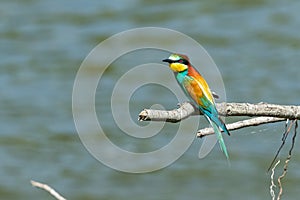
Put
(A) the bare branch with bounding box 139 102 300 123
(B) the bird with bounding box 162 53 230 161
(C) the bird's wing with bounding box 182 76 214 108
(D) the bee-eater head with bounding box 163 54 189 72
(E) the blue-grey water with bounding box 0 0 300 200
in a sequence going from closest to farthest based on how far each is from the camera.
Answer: (A) the bare branch with bounding box 139 102 300 123 → (B) the bird with bounding box 162 53 230 161 → (C) the bird's wing with bounding box 182 76 214 108 → (D) the bee-eater head with bounding box 163 54 189 72 → (E) the blue-grey water with bounding box 0 0 300 200

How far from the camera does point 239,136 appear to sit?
671cm

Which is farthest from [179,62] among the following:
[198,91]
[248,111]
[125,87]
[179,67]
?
[125,87]

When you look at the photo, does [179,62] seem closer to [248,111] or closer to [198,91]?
[198,91]

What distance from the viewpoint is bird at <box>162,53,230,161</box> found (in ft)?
8.38

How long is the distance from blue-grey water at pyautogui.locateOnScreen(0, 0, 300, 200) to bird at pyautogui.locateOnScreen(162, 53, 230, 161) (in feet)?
8.40

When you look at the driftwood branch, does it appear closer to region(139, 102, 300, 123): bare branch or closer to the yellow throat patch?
region(139, 102, 300, 123): bare branch

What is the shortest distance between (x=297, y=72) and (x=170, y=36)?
1.44m

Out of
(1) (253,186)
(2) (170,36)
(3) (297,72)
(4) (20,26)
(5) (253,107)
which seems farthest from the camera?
(4) (20,26)

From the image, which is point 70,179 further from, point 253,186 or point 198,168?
point 253,186

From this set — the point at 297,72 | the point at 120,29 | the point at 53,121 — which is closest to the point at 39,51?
the point at 120,29

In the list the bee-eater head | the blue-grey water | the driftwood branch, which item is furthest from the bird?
the blue-grey water

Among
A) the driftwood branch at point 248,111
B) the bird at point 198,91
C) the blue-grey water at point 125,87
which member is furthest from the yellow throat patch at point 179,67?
the blue-grey water at point 125,87

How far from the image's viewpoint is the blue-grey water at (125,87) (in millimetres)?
6332

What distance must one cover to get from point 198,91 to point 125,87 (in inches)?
192
